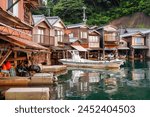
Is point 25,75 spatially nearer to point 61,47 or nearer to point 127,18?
point 61,47

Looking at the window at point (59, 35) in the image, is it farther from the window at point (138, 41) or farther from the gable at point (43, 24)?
the window at point (138, 41)

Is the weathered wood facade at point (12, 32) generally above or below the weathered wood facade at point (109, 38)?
below

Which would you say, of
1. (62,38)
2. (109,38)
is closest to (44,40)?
(62,38)

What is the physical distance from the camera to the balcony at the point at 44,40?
3241 centimetres

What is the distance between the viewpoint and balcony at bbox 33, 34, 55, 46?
32.4 m

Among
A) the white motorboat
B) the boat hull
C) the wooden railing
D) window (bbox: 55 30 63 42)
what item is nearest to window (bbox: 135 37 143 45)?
the wooden railing

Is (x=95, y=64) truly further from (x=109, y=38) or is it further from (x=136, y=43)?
(x=136, y=43)

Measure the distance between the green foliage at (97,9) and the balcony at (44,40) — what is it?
98.2 feet

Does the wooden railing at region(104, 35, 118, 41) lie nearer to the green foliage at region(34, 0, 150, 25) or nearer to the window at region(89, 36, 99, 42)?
the window at region(89, 36, 99, 42)

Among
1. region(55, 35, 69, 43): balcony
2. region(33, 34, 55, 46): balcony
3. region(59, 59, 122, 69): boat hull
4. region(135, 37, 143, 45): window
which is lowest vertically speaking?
region(59, 59, 122, 69): boat hull

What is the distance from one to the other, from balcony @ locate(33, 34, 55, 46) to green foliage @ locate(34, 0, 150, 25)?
98.2 ft

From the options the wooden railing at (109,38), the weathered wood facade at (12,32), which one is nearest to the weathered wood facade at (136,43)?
the wooden railing at (109,38)

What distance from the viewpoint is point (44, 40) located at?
1334 inches

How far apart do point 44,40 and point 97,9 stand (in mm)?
39395
